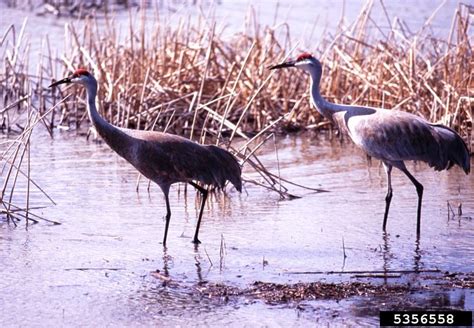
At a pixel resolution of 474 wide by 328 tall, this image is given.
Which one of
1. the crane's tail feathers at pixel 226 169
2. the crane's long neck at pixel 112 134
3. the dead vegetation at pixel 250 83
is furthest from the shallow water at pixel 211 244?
the dead vegetation at pixel 250 83

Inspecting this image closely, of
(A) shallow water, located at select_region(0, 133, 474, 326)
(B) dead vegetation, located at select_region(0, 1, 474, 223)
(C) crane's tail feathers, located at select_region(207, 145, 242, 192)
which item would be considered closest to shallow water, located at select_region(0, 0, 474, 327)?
(A) shallow water, located at select_region(0, 133, 474, 326)

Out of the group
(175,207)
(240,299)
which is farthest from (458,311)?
(175,207)

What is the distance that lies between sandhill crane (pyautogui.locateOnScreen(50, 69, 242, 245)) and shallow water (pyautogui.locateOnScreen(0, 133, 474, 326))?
371 mm

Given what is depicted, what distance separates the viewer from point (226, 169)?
7.29m

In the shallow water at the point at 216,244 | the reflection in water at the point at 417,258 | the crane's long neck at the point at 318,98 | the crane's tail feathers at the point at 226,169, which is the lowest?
the shallow water at the point at 216,244

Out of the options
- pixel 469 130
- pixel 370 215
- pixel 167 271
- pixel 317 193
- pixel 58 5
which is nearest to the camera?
pixel 167 271

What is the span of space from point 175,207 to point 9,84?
5055 millimetres

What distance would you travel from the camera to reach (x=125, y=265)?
20.8 ft

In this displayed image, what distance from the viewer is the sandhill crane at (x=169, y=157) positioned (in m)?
7.15

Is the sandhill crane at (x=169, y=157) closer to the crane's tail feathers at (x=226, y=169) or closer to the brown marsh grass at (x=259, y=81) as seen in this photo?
the crane's tail feathers at (x=226, y=169)

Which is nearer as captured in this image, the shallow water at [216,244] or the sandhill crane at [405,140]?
the shallow water at [216,244]

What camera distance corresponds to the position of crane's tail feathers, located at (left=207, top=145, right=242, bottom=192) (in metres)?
7.28

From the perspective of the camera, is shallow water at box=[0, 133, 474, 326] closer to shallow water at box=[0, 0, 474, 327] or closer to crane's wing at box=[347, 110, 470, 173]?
shallow water at box=[0, 0, 474, 327]

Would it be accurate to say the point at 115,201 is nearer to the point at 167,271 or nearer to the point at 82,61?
the point at 167,271
